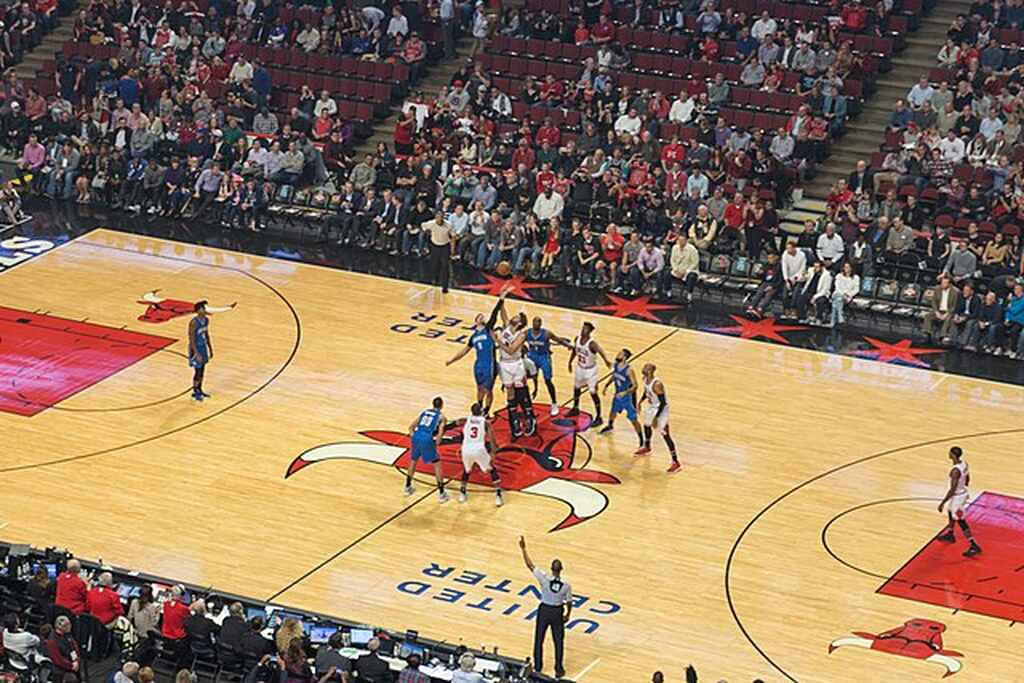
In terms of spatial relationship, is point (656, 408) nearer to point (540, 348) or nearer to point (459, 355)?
point (540, 348)

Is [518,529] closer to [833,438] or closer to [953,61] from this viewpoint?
[833,438]

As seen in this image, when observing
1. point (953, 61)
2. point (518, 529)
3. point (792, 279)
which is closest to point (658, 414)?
point (518, 529)

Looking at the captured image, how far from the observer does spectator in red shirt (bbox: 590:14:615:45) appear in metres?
46.7

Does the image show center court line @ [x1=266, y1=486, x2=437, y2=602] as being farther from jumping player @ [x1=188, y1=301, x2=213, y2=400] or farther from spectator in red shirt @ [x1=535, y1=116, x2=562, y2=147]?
spectator in red shirt @ [x1=535, y1=116, x2=562, y2=147]

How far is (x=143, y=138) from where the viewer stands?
150ft

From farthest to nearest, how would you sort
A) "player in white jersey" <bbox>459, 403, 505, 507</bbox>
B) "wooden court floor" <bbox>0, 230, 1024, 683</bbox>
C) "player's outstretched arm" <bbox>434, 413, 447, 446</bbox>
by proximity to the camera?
"player in white jersey" <bbox>459, 403, 505, 507</bbox> → "player's outstretched arm" <bbox>434, 413, 447, 446</bbox> → "wooden court floor" <bbox>0, 230, 1024, 683</bbox>

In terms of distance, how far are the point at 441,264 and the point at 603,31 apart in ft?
32.0

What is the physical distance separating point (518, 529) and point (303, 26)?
23.1 m

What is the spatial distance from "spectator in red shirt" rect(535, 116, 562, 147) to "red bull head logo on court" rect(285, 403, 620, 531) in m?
11.8

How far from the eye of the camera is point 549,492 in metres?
30.6

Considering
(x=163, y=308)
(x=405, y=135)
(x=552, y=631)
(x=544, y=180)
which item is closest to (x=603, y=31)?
(x=405, y=135)

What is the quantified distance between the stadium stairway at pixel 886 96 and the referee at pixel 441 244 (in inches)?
320

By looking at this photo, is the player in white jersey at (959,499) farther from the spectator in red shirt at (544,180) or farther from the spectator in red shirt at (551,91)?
the spectator in red shirt at (551,91)

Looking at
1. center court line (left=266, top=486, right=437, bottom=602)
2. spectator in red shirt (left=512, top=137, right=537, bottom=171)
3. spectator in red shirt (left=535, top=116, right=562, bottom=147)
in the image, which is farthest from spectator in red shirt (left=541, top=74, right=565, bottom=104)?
center court line (left=266, top=486, right=437, bottom=602)
